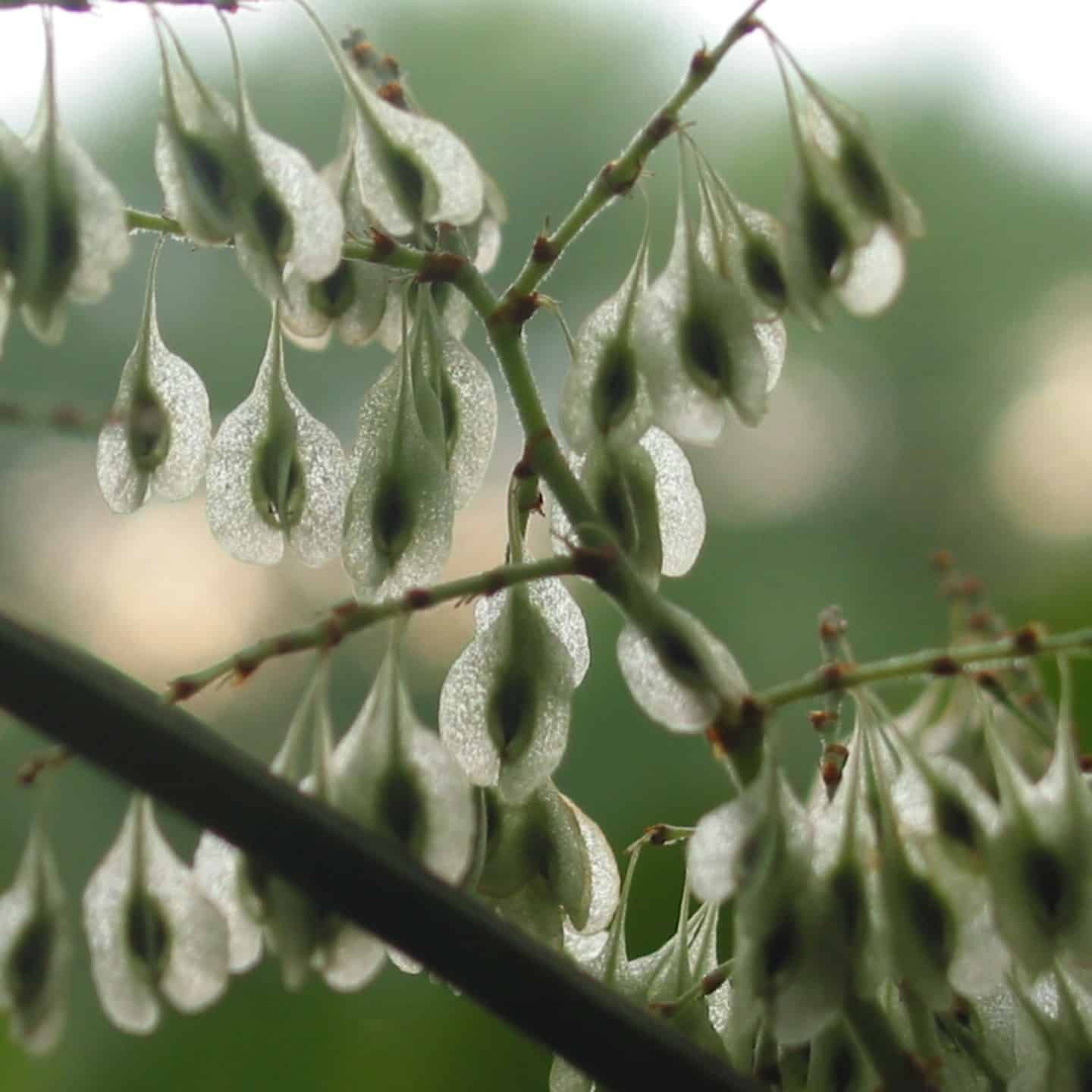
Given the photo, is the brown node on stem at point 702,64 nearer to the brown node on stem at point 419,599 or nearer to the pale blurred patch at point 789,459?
the brown node on stem at point 419,599

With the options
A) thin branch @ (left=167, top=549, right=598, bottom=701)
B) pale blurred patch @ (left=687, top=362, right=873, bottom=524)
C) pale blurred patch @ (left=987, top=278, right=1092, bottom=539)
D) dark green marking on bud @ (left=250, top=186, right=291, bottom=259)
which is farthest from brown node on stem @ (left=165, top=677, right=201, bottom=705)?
pale blurred patch @ (left=987, top=278, right=1092, bottom=539)

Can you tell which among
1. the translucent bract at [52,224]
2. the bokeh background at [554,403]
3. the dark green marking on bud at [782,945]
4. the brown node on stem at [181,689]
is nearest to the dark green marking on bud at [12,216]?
the translucent bract at [52,224]

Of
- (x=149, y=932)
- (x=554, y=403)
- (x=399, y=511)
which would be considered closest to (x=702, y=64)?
(x=399, y=511)

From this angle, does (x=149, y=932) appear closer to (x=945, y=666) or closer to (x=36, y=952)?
(x=36, y=952)

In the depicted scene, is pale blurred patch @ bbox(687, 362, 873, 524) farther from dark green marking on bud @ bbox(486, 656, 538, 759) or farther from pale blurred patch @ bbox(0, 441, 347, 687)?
dark green marking on bud @ bbox(486, 656, 538, 759)

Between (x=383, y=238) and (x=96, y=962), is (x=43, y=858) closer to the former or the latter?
(x=96, y=962)

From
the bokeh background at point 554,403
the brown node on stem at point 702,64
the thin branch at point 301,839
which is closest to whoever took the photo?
the thin branch at point 301,839
